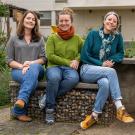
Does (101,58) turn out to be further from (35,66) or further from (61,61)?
(35,66)

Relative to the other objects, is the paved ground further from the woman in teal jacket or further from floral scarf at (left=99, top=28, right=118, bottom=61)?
floral scarf at (left=99, top=28, right=118, bottom=61)

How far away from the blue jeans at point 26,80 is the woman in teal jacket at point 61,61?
15 centimetres

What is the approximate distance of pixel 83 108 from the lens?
6.00m

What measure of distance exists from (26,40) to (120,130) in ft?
6.08

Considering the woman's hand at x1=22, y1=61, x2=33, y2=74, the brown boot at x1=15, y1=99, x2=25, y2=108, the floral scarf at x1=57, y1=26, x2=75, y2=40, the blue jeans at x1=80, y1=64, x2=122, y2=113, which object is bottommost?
the brown boot at x1=15, y1=99, x2=25, y2=108

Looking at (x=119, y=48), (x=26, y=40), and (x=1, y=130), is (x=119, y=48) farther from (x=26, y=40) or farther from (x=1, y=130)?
(x=1, y=130)

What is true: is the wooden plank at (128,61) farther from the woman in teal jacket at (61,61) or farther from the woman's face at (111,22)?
the woman in teal jacket at (61,61)

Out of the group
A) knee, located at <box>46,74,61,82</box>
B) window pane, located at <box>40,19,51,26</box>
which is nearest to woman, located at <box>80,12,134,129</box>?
knee, located at <box>46,74,61,82</box>

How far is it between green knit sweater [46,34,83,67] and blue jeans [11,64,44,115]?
23cm

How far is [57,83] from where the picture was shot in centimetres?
585

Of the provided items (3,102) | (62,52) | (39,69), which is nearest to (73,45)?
(62,52)

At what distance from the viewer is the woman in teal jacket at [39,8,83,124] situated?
5898 millimetres

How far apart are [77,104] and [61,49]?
2.60 ft

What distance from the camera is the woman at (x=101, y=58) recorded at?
5.73 m
